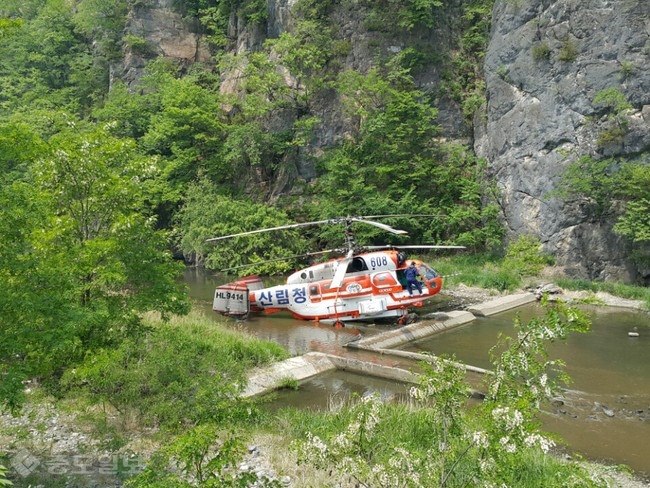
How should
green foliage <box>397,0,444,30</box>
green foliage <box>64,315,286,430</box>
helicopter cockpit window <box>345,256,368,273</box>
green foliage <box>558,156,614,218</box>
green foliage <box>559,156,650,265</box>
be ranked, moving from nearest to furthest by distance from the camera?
green foliage <box>64,315,286,430</box>
helicopter cockpit window <box>345,256,368,273</box>
green foliage <box>559,156,650,265</box>
green foliage <box>558,156,614,218</box>
green foliage <box>397,0,444,30</box>

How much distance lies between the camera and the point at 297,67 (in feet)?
101

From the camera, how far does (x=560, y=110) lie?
23203 millimetres

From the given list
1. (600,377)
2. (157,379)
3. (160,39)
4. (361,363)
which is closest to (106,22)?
(160,39)

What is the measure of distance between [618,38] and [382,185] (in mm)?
12663

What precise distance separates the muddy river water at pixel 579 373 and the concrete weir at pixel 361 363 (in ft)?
0.77

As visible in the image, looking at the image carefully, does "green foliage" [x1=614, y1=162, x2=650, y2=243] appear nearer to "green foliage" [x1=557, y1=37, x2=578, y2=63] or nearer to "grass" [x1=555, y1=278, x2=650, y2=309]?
"grass" [x1=555, y1=278, x2=650, y2=309]

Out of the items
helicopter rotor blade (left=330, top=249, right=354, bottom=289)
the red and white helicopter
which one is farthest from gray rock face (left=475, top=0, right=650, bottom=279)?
helicopter rotor blade (left=330, top=249, right=354, bottom=289)

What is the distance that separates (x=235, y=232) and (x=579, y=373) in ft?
62.1

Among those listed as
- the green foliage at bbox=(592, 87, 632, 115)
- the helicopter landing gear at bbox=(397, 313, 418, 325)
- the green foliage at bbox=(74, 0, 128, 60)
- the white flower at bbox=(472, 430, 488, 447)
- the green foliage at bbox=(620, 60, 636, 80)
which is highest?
the green foliage at bbox=(74, 0, 128, 60)

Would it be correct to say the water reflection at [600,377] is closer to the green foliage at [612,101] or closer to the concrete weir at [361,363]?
the concrete weir at [361,363]

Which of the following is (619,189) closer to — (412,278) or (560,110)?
(560,110)

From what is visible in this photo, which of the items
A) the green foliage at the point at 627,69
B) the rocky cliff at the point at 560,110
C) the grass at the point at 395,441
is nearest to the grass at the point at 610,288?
the rocky cliff at the point at 560,110

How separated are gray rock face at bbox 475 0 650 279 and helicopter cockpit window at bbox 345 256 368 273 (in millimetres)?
11045

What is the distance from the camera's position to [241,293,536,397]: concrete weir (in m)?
10.7
